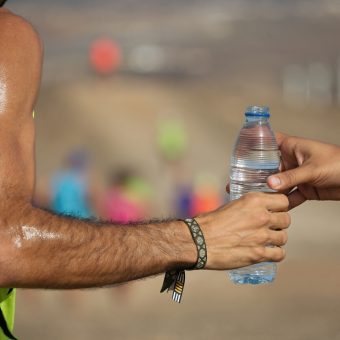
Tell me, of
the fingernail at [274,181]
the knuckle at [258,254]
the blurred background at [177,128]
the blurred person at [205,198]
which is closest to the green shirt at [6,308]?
the knuckle at [258,254]

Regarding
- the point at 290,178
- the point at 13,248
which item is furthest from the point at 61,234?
the point at 290,178

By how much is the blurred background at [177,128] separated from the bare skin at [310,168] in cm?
112

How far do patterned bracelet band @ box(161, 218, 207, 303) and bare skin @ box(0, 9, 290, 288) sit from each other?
0.7 inches

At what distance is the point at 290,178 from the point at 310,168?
0.66ft

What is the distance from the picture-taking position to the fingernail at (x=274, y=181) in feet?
13.5

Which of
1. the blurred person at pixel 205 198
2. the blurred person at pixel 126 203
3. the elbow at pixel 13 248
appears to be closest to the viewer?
the elbow at pixel 13 248

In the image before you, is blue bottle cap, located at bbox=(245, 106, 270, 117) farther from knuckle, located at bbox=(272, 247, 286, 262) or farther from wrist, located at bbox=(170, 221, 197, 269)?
wrist, located at bbox=(170, 221, 197, 269)

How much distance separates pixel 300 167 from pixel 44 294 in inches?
305

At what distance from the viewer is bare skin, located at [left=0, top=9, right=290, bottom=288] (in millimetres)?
3348

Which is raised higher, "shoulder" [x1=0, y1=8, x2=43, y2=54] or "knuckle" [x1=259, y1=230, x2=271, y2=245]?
"shoulder" [x1=0, y1=8, x2=43, y2=54]

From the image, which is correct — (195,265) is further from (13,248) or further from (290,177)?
(13,248)

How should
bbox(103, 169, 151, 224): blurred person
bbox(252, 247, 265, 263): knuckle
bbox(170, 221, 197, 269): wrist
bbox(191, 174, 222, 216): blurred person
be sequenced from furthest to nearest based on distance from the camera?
bbox(191, 174, 222, 216): blurred person < bbox(103, 169, 151, 224): blurred person < bbox(252, 247, 265, 263): knuckle < bbox(170, 221, 197, 269): wrist

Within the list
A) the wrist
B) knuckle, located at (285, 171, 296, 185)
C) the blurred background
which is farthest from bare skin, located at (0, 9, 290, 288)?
the blurred background

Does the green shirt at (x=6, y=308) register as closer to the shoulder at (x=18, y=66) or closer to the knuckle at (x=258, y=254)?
the shoulder at (x=18, y=66)
